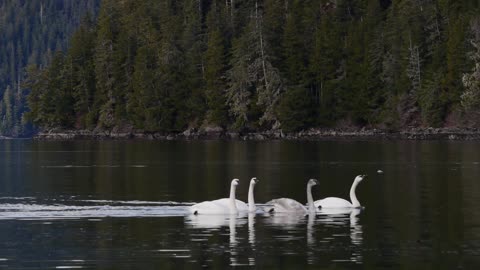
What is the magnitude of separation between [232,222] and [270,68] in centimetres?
11469

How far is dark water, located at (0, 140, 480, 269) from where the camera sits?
29266mm

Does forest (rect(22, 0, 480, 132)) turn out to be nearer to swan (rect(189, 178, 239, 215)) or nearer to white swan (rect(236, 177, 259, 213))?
white swan (rect(236, 177, 259, 213))

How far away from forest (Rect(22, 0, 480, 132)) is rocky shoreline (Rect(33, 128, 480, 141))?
51.5 inches

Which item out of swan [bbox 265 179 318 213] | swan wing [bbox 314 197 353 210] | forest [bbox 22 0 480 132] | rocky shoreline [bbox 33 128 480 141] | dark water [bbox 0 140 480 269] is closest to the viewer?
dark water [bbox 0 140 480 269]

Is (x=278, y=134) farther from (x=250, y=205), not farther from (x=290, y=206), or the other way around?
(x=290, y=206)

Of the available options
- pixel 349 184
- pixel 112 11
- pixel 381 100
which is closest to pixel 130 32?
pixel 112 11

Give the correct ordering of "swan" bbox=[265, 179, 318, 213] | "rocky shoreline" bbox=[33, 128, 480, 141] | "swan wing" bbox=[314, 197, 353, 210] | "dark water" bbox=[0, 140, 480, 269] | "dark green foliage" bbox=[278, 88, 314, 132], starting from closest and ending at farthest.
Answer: "dark water" bbox=[0, 140, 480, 269] → "swan" bbox=[265, 179, 318, 213] → "swan wing" bbox=[314, 197, 353, 210] → "rocky shoreline" bbox=[33, 128, 480, 141] → "dark green foliage" bbox=[278, 88, 314, 132]

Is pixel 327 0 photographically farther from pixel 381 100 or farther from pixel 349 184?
pixel 349 184

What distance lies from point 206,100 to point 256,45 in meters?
12.9

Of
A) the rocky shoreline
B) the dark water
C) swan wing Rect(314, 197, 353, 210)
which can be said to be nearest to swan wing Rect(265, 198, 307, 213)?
the dark water

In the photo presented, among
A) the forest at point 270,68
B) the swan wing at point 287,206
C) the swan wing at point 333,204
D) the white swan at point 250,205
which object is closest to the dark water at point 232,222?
the swan wing at point 287,206

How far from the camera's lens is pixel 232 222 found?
3838 centimetres

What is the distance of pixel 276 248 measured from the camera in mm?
31188

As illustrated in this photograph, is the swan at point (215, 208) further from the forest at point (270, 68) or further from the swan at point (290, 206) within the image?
the forest at point (270, 68)
